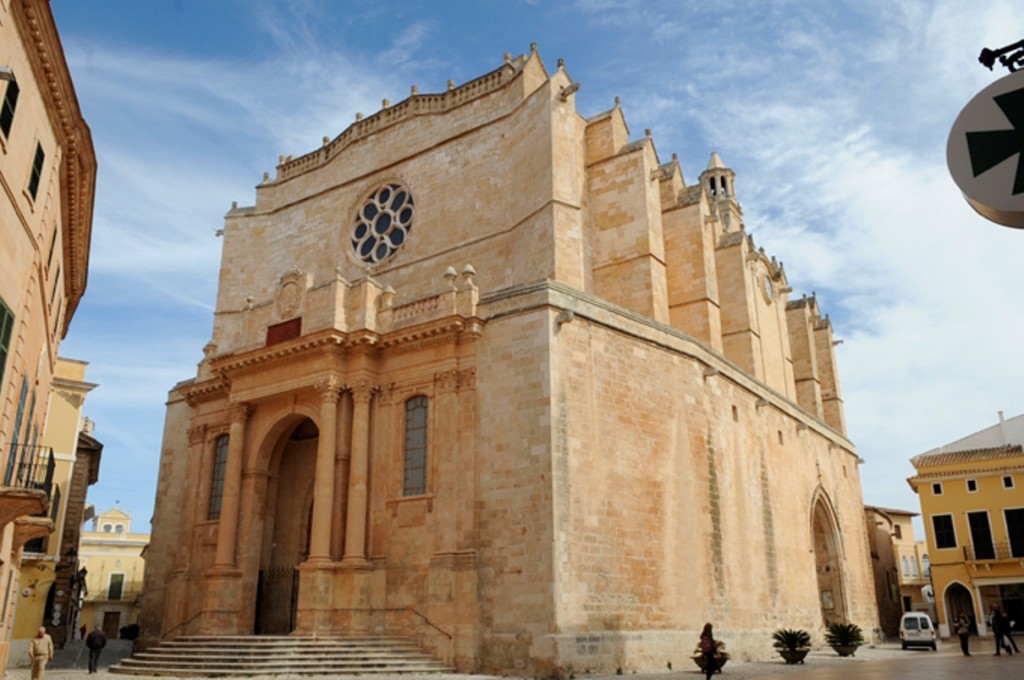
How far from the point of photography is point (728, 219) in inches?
1391

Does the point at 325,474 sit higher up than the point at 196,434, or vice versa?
the point at 196,434

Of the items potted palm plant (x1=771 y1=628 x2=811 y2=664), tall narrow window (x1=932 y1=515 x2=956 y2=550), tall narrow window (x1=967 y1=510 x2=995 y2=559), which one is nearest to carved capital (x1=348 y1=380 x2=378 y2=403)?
potted palm plant (x1=771 y1=628 x2=811 y2=664)

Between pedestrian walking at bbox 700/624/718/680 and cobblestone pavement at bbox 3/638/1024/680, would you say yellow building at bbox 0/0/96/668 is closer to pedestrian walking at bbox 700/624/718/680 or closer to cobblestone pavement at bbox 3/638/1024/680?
cobblestone pavement at bbox 3/638/1024/680

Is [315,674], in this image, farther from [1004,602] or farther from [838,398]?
[1004,602]

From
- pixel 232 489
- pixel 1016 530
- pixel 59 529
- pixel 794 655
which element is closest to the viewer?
pixel 794 655

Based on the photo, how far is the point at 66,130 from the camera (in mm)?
12703

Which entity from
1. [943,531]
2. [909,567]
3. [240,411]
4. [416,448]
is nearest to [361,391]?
[416,448]

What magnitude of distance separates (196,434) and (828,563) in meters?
20.2

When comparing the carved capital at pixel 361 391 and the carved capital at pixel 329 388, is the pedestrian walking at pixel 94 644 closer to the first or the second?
the carved capital at pixel 329 388

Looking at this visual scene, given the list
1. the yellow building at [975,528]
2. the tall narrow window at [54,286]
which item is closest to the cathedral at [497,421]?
the tall narrow window at [54,286]

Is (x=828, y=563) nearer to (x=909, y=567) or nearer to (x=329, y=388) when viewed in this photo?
(x=329, y=388)

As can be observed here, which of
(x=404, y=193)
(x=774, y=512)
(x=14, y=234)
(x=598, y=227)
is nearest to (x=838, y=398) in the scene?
(x=774, y=512)

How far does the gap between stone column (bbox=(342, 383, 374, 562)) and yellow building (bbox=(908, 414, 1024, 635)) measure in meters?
26.8

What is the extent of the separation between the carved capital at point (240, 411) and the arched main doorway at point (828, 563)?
1760 cm
